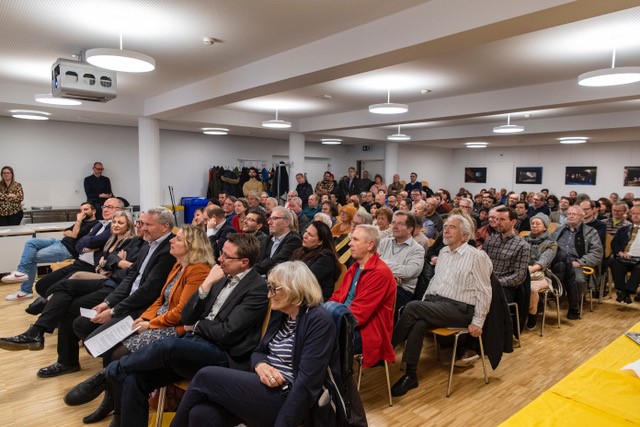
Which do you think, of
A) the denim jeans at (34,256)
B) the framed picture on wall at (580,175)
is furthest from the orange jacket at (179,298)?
the framed picture on wall at (580,175)

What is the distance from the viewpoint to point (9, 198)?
7.05 metres

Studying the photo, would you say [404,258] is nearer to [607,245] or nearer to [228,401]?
[228,401]

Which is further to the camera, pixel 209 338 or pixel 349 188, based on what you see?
pixel 349 188

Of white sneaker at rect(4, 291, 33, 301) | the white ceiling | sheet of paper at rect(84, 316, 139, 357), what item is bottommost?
white sneaker at rect(4, 291, 33, 301)

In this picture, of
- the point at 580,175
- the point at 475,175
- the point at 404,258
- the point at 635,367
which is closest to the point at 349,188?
the point at 475,175

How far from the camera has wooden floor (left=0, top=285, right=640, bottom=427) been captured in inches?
105

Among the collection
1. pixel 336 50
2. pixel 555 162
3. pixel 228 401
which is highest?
pixel 336 50

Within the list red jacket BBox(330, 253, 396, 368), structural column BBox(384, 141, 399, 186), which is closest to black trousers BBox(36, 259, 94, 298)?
red jacket BBox(330, 253, 396, 368)

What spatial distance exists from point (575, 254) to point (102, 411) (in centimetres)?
502

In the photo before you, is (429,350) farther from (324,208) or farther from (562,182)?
(562,182)

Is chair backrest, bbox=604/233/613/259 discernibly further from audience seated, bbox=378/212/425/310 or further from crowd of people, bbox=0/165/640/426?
audience seated, bbox=378/212/425/310

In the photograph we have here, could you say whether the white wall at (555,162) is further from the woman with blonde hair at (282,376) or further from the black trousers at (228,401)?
the black trousers at (228,401)

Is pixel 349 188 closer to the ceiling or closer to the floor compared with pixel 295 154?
closer to the floor

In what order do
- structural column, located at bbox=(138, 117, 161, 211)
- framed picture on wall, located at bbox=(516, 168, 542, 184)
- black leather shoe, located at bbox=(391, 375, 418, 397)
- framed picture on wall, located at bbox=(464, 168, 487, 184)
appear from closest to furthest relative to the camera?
black leather shoe, located at bbox=(391, 375, 418, 397) < structural column, located at bbox=(138, 117, 161, 211) < framed picture on wall, located at bbox=(516, 168, 542, 184) < framed picture on wall, located at bbox=(464, 168, 487, 184)
